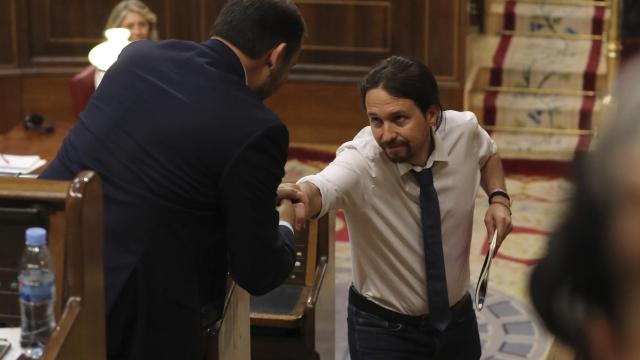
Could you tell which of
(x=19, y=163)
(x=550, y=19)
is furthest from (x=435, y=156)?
(x=550, y=19)

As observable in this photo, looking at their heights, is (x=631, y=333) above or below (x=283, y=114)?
above

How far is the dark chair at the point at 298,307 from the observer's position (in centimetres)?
360

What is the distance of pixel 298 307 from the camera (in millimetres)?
3637

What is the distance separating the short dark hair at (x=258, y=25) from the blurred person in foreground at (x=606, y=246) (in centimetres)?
200

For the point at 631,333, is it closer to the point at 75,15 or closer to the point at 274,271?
the point at 274,271

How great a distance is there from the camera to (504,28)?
340 inches

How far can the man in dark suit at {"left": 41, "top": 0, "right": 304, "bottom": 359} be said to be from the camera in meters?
2.39

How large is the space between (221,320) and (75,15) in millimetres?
5646

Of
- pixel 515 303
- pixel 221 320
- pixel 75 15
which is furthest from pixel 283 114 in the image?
pixel 221 320

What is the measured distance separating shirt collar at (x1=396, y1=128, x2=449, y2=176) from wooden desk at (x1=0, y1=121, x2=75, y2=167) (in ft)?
7.72

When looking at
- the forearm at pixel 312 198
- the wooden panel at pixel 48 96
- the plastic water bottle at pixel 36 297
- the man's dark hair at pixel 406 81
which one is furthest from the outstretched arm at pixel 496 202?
the wooden panel at pixel 48 96

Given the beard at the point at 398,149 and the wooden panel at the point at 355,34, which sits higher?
the beard at the point at 398,149

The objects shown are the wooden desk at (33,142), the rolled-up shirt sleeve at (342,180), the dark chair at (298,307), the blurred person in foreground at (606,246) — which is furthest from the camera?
the wooden desk at (33,142)

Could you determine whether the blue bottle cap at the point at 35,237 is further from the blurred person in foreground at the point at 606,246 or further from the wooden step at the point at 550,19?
the wooden step at the point at 550,19
